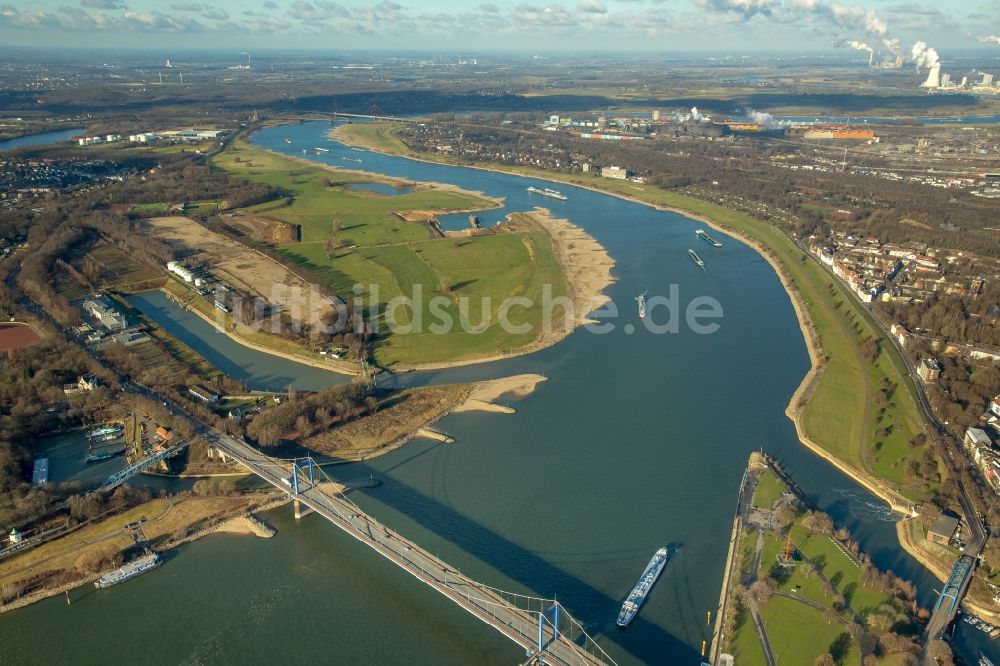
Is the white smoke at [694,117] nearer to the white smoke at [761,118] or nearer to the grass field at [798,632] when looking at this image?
the white smoke at [761,118]

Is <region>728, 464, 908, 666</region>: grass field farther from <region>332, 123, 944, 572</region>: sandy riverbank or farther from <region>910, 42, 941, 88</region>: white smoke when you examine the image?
<region>910, 42, 941, 88</region>: white smoke

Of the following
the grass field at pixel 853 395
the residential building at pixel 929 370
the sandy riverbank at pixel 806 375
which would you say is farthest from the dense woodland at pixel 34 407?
the residential building at pixel 929 370

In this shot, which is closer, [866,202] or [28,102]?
[866,202]

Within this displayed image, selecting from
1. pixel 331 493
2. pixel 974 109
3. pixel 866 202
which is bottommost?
pixel 331 493

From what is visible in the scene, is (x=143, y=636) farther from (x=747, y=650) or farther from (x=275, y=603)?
(x=747, y=650)

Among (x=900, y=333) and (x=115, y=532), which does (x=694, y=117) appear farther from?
(x=115, y=532)

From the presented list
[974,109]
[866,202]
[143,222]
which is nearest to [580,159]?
[866,202]
